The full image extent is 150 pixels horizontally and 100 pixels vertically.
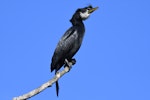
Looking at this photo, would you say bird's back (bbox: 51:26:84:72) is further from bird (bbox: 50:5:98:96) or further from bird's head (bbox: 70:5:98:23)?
bird's head (bbox: 70:5:98:23)

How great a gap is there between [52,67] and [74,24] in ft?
5.47

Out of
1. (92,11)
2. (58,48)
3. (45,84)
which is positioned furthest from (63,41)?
(45,84)

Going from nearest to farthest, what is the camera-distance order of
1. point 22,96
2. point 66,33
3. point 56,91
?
point 22,96, point 56,91, point 66,33

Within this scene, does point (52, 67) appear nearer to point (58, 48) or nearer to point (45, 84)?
point (58, 48)

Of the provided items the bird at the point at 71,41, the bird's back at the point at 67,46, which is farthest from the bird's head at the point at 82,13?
the bird's back at the point at 67,46

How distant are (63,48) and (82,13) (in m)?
1.22

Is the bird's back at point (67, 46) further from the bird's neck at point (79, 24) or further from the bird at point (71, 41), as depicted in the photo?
the bird's neck at point (79, 24)

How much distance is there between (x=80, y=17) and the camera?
1353 centimetres

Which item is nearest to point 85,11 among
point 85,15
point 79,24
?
point 85,15

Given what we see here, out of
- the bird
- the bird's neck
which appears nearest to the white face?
the bird

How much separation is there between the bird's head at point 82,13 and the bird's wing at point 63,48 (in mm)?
410

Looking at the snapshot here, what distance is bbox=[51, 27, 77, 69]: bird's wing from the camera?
12695mm

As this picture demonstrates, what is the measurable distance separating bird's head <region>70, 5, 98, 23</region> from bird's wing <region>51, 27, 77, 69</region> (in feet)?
1.34

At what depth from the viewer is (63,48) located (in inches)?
512
